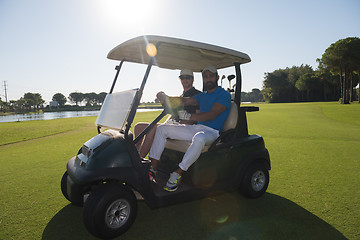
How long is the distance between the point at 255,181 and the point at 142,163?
1.84 metres

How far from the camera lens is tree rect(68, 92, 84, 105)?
7017 inches

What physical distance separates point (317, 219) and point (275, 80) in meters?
88.3

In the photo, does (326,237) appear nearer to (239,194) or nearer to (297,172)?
(239,194)

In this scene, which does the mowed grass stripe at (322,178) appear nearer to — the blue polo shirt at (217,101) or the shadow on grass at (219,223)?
the shadow on grass at (219,223)

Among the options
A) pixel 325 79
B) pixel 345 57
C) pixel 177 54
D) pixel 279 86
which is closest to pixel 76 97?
pixel 279 86

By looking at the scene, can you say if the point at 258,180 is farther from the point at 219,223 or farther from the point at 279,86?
the point at 279,86

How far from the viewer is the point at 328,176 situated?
431cm

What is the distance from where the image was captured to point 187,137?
311cm

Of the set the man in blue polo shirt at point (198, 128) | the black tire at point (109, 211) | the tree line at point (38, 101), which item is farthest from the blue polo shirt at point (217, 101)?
the tree line at point (38, 101)

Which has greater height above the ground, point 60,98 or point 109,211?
point 60,98

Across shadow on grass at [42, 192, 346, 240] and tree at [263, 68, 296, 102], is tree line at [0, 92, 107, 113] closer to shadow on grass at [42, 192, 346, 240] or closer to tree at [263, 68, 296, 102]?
tree at [263, 68, 296, 102]

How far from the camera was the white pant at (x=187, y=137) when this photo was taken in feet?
9.10

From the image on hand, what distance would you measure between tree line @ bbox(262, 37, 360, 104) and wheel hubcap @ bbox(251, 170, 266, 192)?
40.4 meters

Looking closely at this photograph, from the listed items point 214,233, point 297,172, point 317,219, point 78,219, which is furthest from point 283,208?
point 78,219
